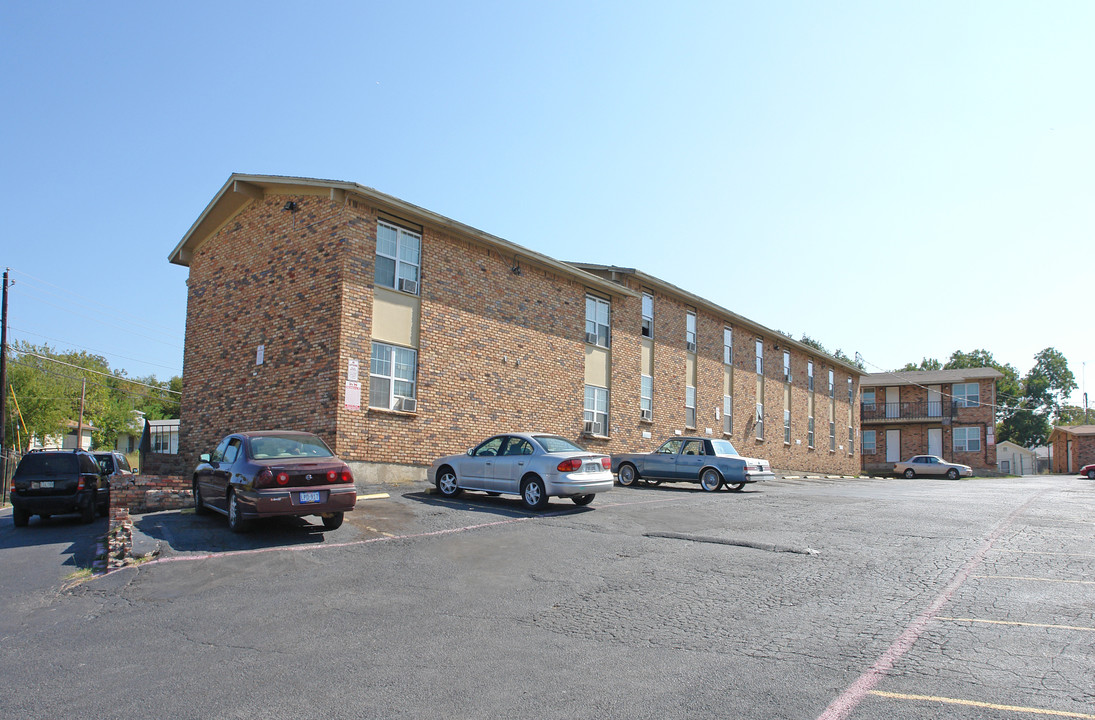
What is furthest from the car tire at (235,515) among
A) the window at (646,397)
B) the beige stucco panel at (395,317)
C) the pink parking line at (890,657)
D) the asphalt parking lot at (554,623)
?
the window at (646,397)

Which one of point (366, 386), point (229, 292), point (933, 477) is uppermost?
point (229, 292)

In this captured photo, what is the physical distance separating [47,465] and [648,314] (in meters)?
19.0

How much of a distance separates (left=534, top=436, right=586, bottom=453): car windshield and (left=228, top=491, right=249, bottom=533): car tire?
17.7 ft

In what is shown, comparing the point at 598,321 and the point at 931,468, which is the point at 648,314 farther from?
the point at 931,468

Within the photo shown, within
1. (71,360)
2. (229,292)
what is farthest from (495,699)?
(71,360)

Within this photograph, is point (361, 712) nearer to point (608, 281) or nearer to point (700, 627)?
point (700, 627)

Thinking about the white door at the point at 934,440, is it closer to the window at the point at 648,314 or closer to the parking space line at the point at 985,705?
the window at the point at 648,314

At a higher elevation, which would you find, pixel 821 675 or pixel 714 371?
pixel 714 371

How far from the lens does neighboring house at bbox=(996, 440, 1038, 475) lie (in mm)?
66875

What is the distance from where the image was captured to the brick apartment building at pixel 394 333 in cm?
1719

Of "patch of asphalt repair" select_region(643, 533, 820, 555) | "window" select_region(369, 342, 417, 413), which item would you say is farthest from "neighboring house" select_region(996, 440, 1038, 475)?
"patch of asphalt repair" select_region(643, 533, 820, 555)

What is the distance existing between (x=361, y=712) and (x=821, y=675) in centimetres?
298

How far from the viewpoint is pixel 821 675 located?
501 cm

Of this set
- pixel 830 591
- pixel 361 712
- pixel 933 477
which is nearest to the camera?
pixel 361 712
